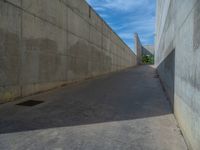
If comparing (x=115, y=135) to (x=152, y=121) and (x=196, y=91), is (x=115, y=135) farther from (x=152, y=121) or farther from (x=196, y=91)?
(x=196, y=91)

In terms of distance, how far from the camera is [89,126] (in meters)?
2.63

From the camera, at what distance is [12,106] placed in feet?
11.6

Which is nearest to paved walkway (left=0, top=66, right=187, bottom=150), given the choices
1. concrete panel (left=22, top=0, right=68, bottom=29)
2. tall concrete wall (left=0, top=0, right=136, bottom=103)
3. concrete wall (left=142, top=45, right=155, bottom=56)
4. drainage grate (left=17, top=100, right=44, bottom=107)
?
drainage grate (left=17, top=100, right=44, bottom=107)

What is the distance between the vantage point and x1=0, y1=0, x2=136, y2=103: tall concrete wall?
3.76 metres

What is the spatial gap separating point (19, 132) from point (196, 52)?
229cm

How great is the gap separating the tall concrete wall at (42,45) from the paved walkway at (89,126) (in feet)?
2.57

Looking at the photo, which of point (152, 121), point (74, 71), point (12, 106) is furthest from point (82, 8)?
point (152, 121)

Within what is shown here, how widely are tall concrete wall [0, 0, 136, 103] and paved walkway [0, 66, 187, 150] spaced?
2.57 ft

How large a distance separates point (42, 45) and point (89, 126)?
303 centimetres

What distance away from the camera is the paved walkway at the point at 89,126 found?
80.6 inches

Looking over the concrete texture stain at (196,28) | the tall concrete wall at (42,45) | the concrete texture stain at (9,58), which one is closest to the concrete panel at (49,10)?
the tall concrete wall at (42,45)

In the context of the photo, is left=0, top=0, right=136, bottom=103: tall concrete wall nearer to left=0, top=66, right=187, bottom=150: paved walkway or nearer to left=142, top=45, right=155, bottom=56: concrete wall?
left=0, top=66, right=187, bottom=150: paved walkway

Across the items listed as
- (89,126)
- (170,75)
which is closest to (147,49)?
(170,75)

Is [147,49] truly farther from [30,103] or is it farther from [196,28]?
[196,28]
